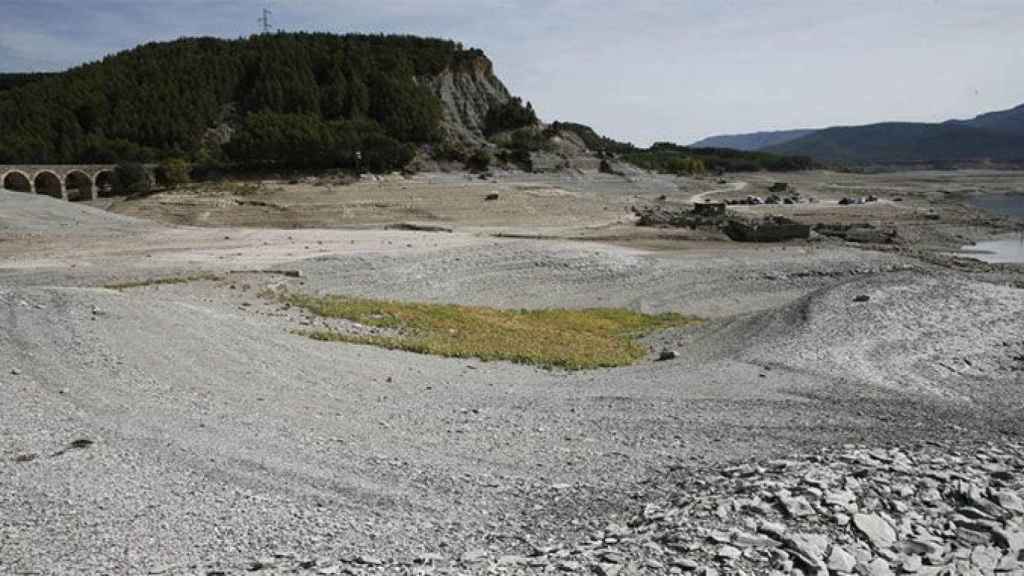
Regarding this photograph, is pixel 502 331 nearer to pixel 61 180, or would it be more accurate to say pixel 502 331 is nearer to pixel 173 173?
pixel 173 173

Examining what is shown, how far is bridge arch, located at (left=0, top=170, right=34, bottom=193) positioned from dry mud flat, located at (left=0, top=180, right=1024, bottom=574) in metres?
56.9

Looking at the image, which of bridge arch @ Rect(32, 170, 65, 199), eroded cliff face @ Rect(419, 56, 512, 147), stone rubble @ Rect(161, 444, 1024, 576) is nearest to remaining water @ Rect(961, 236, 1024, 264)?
stone rubble @ Rect(161, 444, 1024, 576)

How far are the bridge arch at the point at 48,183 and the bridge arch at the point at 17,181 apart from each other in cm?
126

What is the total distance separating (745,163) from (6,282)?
151 metres

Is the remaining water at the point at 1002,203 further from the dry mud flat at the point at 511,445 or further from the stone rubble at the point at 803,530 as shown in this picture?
the stone rubble at the point at 803,530

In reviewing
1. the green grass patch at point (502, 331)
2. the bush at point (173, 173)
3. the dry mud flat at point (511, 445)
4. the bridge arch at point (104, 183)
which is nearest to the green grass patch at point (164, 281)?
the dry mud flat at point (511, 445)

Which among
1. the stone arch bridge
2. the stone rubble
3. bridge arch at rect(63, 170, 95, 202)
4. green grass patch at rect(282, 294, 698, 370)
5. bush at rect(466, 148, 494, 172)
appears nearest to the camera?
the stone rubble

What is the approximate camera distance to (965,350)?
18.3 meters

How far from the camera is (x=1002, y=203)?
306ft

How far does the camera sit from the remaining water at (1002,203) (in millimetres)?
80125

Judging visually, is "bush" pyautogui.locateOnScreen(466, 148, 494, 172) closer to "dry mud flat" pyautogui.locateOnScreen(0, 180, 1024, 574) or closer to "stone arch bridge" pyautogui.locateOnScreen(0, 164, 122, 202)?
"stone arch bridge" pyautogui.locateOnScreen(0, 164, 122, 202)

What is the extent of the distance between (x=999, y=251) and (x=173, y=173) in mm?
67380

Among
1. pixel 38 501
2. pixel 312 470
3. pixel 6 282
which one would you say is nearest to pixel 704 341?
pixel 312 470

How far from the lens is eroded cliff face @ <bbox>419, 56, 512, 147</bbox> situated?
112m
